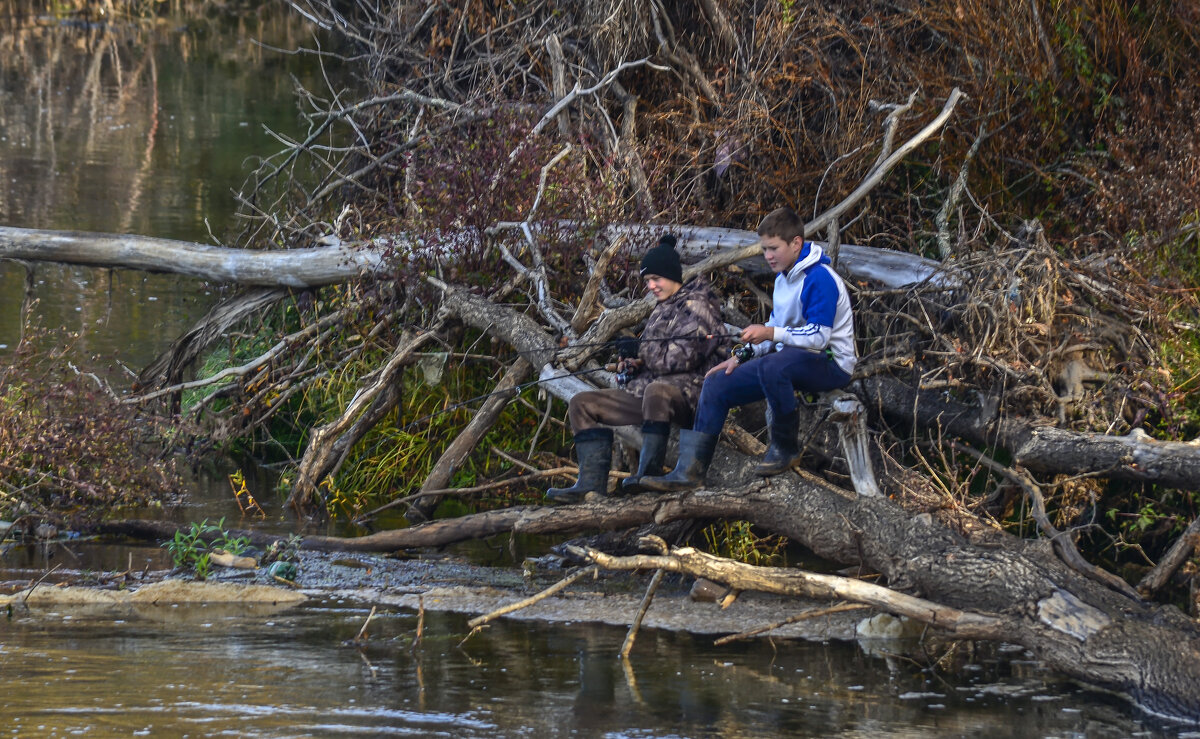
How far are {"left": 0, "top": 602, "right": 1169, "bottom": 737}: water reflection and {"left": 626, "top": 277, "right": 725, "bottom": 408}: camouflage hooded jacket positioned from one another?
55.9 inches

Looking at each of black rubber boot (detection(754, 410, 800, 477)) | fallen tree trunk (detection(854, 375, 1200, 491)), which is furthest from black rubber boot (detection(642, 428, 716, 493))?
fallen tree trunk (detection(854, 375, 1200, 491))

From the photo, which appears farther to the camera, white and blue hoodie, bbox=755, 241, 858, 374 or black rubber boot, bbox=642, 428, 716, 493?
black rubber boot, bbox=642, 428, 716, 493

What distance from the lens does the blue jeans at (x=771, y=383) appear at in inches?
274

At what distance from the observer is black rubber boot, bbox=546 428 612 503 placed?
7586 mm

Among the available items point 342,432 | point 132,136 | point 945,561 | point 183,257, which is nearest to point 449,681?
point 945,561

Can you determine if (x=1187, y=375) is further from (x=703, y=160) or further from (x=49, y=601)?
(x=49, y=601)

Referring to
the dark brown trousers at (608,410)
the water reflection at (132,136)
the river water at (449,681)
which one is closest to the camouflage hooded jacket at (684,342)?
the dark brown trousers at (608,410)

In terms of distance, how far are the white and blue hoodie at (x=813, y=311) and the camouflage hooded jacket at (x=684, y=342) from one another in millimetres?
341

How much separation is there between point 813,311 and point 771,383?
0.41 metres

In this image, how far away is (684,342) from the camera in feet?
24.4

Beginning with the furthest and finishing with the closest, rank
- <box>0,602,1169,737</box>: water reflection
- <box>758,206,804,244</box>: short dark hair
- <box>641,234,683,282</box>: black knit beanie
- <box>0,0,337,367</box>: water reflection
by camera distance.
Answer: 1. <box>0,0,337,367</box>: water reflection
2. <box>641,234,683,282</box>: black knit beanie
3. <box>758,206,804,244</box>: short dark hair
4. <box>0,602,1169,737</box>: water reflection

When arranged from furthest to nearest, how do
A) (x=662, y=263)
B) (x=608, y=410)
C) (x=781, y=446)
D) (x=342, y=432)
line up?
(x=342, y=432) → (x=608, y=410) → (x=662, y=263) → (x=781, y=446)

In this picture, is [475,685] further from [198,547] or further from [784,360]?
[198,547]

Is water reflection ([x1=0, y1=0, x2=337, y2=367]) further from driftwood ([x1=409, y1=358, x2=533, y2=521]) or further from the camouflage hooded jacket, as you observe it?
the camouflage hooded jacket
